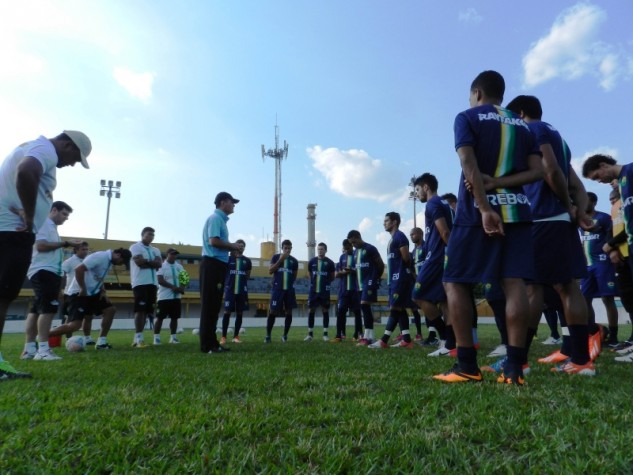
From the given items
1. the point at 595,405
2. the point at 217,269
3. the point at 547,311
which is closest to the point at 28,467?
the point at 595,405

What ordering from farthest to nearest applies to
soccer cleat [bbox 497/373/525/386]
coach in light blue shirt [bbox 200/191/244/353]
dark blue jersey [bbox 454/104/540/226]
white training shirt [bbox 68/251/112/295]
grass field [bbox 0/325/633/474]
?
white training shirt [bbox 68/251/112/295] → coach in light blue shirt [bbox 200/191/244/353] → dark blue jersey [bbox 454/104/540/226] → soccer cleat [bbox 497/373/525/386] → grass field [bbox 0/325/633/474]

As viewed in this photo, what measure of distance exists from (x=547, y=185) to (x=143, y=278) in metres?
7.54

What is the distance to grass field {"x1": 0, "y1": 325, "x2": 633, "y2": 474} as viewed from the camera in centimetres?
158

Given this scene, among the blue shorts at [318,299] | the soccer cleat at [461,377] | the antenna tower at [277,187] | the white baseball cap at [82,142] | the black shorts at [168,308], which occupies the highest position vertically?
the antenna tower at [277,187]

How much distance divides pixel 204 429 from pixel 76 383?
1993mm

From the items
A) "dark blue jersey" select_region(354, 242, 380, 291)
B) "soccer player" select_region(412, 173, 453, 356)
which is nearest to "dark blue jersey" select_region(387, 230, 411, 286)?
"dark blue jersey" select_region(354, 242, 380, 291)

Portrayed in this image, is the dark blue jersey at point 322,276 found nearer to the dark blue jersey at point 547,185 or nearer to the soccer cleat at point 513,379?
the dark blue jersey at point 547,185

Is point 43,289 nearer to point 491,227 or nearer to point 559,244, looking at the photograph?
point 491,227

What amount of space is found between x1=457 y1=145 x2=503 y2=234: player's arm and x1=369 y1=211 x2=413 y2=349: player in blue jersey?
4.53 m

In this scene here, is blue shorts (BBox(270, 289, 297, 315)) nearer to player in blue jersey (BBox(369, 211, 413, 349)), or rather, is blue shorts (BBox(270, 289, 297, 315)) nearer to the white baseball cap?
player in blue jersey (BBox(369, 211, 413, 349))

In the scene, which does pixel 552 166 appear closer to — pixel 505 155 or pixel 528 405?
pixel 505 155

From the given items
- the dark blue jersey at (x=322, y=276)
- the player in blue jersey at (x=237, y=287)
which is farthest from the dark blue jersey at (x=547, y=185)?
the dark blue jersey at (x=322, y=276)

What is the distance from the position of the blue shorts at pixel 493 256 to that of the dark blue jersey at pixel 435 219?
237 cm

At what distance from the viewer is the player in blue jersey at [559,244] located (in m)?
3.82
